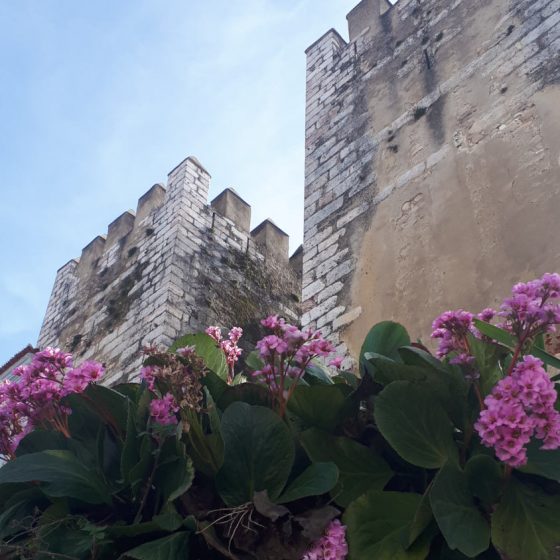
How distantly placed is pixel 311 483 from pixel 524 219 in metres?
3.17

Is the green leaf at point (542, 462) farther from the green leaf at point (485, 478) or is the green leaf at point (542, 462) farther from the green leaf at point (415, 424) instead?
the green leaf at point (415, 424)

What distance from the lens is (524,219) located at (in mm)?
4629

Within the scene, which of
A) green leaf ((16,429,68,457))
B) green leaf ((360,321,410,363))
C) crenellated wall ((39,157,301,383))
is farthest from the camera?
crenellated wall ((39,157,301,383))

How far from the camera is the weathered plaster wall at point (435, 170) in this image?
186 inches

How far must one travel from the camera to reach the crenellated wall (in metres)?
8.12

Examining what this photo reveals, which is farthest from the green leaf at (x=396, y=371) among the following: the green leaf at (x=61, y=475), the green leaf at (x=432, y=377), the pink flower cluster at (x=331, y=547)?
the green leaf at (x=61, y=475)

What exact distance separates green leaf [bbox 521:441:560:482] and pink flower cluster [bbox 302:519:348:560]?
0.49 m

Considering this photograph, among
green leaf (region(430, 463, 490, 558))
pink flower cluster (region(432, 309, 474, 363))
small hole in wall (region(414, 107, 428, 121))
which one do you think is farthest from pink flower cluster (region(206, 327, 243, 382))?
small hole in wall (region(414, 107, 428, 121))

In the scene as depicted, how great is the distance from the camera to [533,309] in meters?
1.97

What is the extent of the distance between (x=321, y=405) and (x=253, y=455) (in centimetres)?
26

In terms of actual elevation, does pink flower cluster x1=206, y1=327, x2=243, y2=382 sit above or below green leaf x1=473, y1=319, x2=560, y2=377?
above

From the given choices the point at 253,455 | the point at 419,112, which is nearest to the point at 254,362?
the point at 253,455

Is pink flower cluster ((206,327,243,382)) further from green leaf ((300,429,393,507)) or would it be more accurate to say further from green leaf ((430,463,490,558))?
green leaf ((430,463,490,558))

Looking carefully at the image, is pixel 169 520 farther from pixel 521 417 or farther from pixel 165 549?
pixel 521 417
